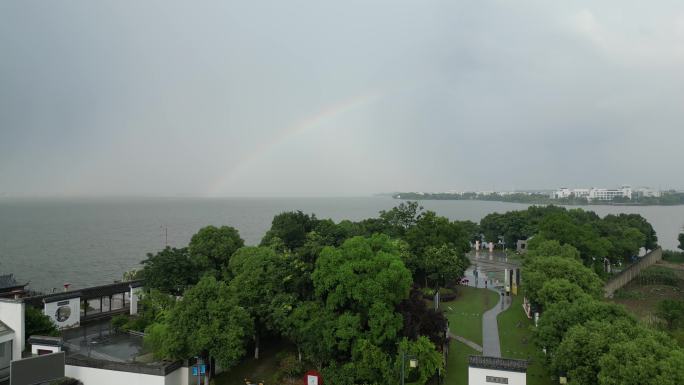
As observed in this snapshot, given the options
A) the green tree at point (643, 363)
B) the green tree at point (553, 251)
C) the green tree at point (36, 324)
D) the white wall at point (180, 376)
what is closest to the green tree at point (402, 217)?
the green tree at point (553, 251)

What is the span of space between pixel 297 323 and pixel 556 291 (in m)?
12.0

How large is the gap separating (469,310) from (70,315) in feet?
73.7

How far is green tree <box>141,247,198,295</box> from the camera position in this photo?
881 inches

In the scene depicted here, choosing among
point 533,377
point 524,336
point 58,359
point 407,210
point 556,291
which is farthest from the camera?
point 407,210

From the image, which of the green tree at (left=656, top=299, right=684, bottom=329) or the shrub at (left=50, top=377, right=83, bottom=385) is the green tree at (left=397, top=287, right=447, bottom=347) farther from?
the shrub at (left=50, top=377, right=83, bottom=385)

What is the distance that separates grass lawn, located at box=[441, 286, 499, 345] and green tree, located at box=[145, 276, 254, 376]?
1151cm

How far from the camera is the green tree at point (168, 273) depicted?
2238 centimetres

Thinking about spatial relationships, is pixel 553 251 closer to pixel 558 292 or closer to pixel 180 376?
pixel 558 292

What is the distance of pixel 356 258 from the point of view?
16.7 meters

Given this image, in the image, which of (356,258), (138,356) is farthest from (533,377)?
(138,356)

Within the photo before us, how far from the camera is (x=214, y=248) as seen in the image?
1032 inches

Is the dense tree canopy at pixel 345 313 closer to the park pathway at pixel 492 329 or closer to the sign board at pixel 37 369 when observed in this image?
the park pathway at pixel 492 329

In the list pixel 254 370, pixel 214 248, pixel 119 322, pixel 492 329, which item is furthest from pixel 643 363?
pixel 214 248

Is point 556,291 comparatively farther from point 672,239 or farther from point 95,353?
point 672,239
